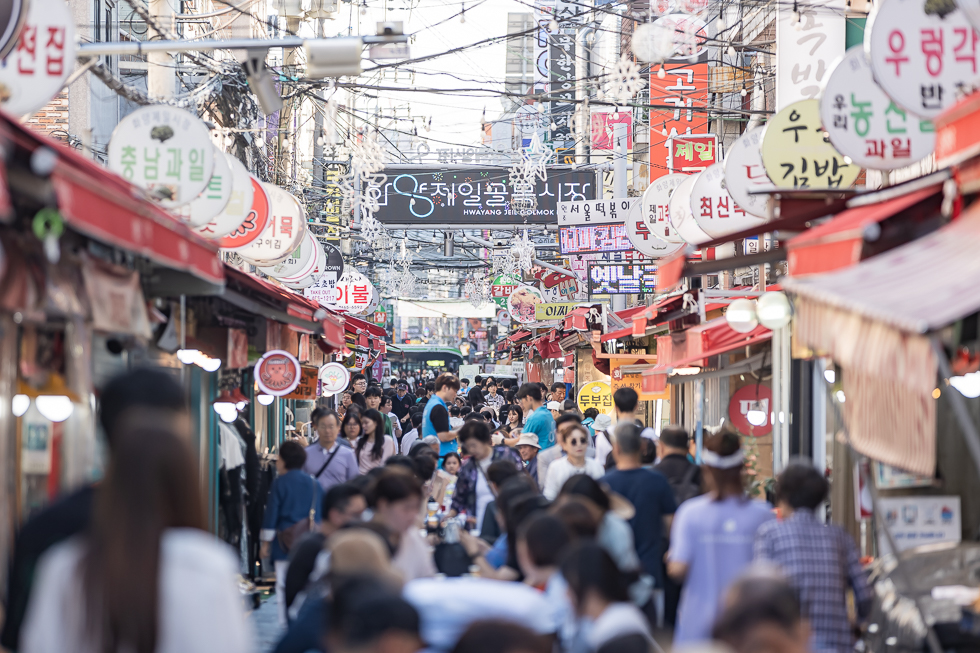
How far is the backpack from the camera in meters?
9.57

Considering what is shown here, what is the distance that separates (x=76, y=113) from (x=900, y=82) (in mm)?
14906

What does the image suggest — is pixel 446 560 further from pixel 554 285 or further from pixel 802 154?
pixel 554 285

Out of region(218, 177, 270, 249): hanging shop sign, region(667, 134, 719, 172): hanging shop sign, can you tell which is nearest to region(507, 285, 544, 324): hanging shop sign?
region(667, 134, 719, 172): hanging shop sign

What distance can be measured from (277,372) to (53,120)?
27.5 feet

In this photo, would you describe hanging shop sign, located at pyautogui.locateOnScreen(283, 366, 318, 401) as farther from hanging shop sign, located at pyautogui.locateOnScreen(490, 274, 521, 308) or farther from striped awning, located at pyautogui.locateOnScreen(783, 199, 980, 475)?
hanging shop sign, located at pyautogui.locateOnScreen(490, 274, 521, 308)

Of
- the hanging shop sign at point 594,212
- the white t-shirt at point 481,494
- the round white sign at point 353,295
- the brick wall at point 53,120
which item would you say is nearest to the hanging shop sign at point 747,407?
the white t-shirt at point 481,494

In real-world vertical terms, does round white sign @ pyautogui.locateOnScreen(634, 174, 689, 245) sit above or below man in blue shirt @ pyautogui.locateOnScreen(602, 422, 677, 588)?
above

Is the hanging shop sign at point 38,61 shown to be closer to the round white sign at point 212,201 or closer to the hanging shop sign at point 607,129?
the round white sign at point 212,201

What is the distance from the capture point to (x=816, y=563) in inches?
237

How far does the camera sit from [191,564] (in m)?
3.12

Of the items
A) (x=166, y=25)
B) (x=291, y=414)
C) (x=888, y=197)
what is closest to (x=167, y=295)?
(x=888, y=197)

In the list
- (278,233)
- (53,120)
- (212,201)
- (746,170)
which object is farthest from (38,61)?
(53,120)

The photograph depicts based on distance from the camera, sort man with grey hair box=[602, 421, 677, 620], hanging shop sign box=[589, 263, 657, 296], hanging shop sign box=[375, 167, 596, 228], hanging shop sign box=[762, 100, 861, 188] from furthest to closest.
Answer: hanging shop sign box=[375, 167, 596, 228] → hanging shop sign box=[589, 263, 657, 296] → hanging shop sign box=[762, 100, 861, 188] → man with grey hair box=[602, 421, 677, 620]

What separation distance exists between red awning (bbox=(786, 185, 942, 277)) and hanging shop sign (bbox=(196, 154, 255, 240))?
7.07 m
